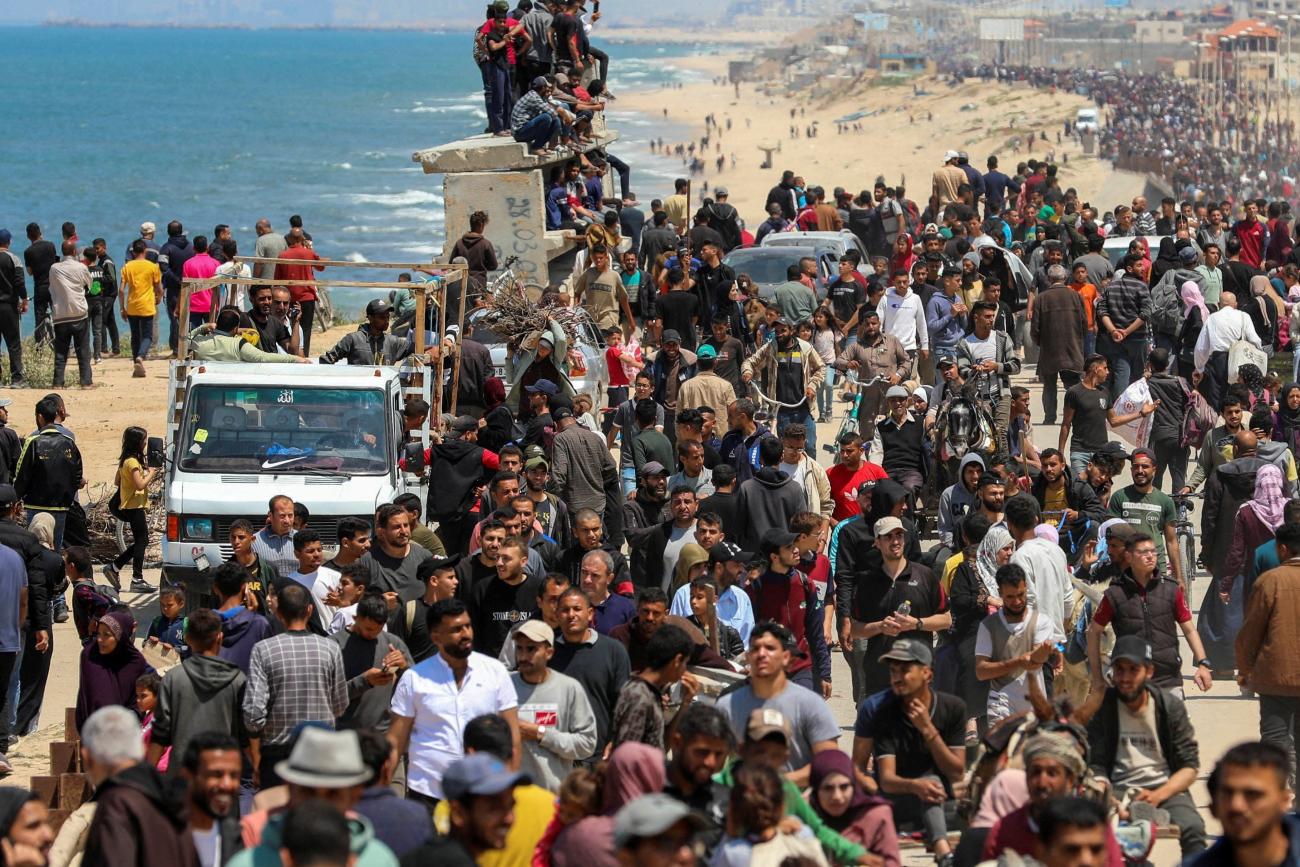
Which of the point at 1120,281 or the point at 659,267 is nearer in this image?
the point at 1120,281

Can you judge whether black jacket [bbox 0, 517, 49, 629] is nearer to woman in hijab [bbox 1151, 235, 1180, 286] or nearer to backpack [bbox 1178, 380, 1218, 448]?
backpack [bbox 1178, 380, 1218, 448]

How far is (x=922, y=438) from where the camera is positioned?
1388 cm

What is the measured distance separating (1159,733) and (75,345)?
17694 mm

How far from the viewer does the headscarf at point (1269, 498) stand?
1182 cm

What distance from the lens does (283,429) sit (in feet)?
44.8

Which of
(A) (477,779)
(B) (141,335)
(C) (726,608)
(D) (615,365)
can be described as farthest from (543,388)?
(B) (141,335)

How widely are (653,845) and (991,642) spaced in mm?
3915

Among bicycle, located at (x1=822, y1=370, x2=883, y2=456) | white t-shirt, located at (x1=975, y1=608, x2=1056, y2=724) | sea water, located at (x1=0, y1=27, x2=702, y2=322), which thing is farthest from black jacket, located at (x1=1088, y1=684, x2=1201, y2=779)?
sea water, located at (x1=0, y1=27, x2=702, y2=322)

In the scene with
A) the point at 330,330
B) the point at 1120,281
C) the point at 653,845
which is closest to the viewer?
the point at 653,845

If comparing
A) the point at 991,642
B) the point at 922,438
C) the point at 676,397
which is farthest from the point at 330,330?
the point at 991,642

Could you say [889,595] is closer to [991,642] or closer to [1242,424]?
[991,642]

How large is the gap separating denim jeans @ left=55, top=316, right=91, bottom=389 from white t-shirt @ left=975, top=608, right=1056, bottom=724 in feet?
51.5

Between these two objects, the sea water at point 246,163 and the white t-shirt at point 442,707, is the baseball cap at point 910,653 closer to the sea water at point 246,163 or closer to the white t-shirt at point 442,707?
the white t-shirt at point 442,707

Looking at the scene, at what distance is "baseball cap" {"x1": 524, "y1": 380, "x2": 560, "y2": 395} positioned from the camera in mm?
14634
